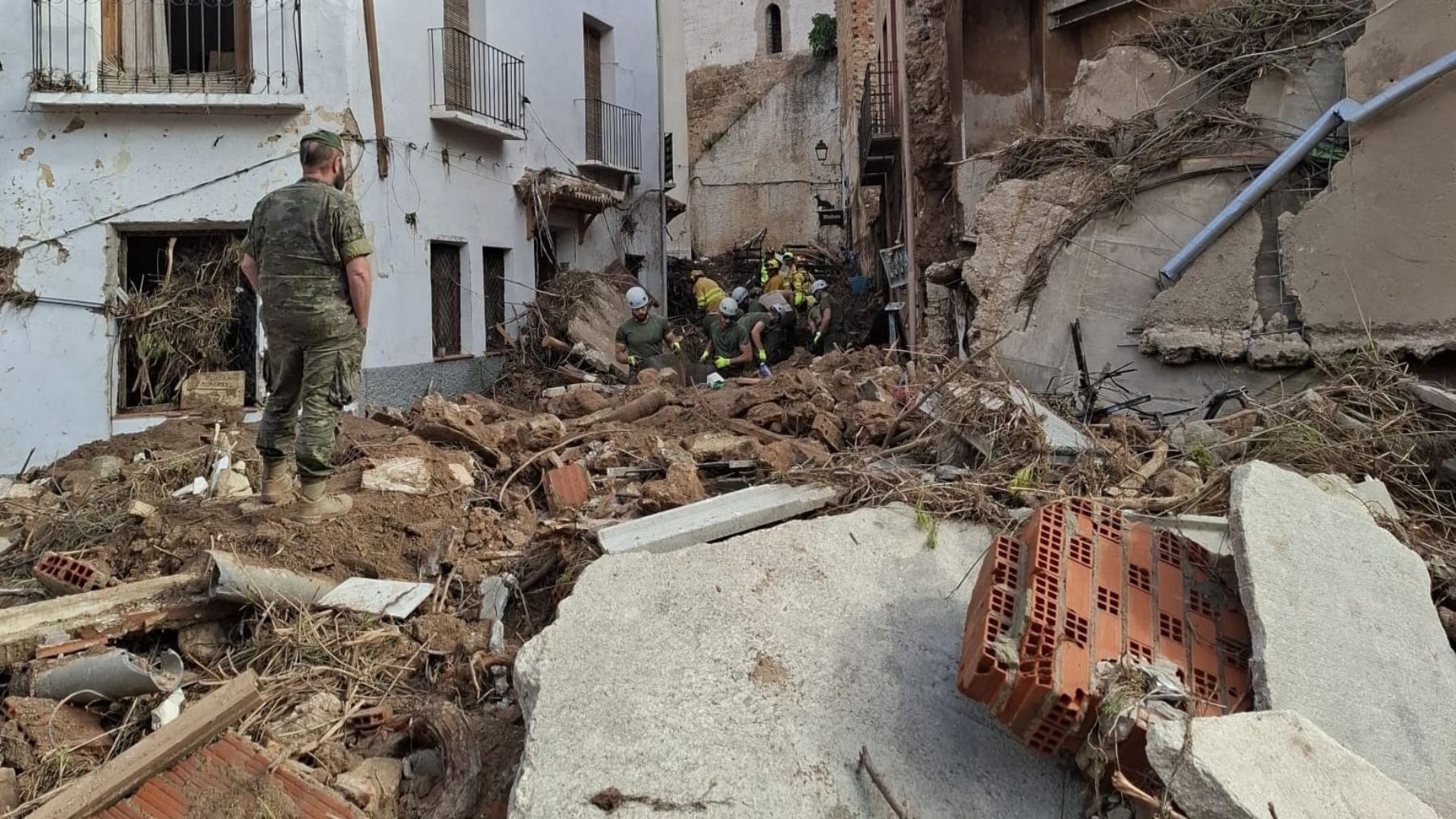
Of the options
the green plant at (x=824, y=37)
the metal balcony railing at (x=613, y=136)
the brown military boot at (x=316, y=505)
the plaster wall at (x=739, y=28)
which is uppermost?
the plaster wall at (x=739, y=28)

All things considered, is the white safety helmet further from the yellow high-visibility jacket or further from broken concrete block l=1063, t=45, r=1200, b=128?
broken concrete block l=1063, t=45, r=1200, b=128

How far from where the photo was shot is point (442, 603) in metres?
4.05

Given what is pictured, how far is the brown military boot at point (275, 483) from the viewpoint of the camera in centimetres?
464

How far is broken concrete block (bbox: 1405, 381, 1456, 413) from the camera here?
14.0ft

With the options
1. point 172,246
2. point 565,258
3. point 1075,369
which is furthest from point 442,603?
point 565,258

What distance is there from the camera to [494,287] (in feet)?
42.4

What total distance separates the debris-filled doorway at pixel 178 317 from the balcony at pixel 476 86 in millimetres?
2969

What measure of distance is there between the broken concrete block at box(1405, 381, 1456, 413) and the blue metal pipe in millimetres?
1733

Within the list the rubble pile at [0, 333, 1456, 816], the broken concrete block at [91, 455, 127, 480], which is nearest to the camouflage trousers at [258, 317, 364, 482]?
the rubble pile at [0, 333, 1456, 816]

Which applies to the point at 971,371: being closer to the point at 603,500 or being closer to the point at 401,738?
the point at 603,500

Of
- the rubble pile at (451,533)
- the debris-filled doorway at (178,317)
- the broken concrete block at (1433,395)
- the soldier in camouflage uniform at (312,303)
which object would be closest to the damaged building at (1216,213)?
the rubble pile at (451,533)

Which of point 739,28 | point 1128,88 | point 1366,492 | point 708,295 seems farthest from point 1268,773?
point 739,28

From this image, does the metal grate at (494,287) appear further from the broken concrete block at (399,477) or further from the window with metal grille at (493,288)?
the broken concrete block at (399,477)

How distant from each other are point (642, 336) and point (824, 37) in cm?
1862
